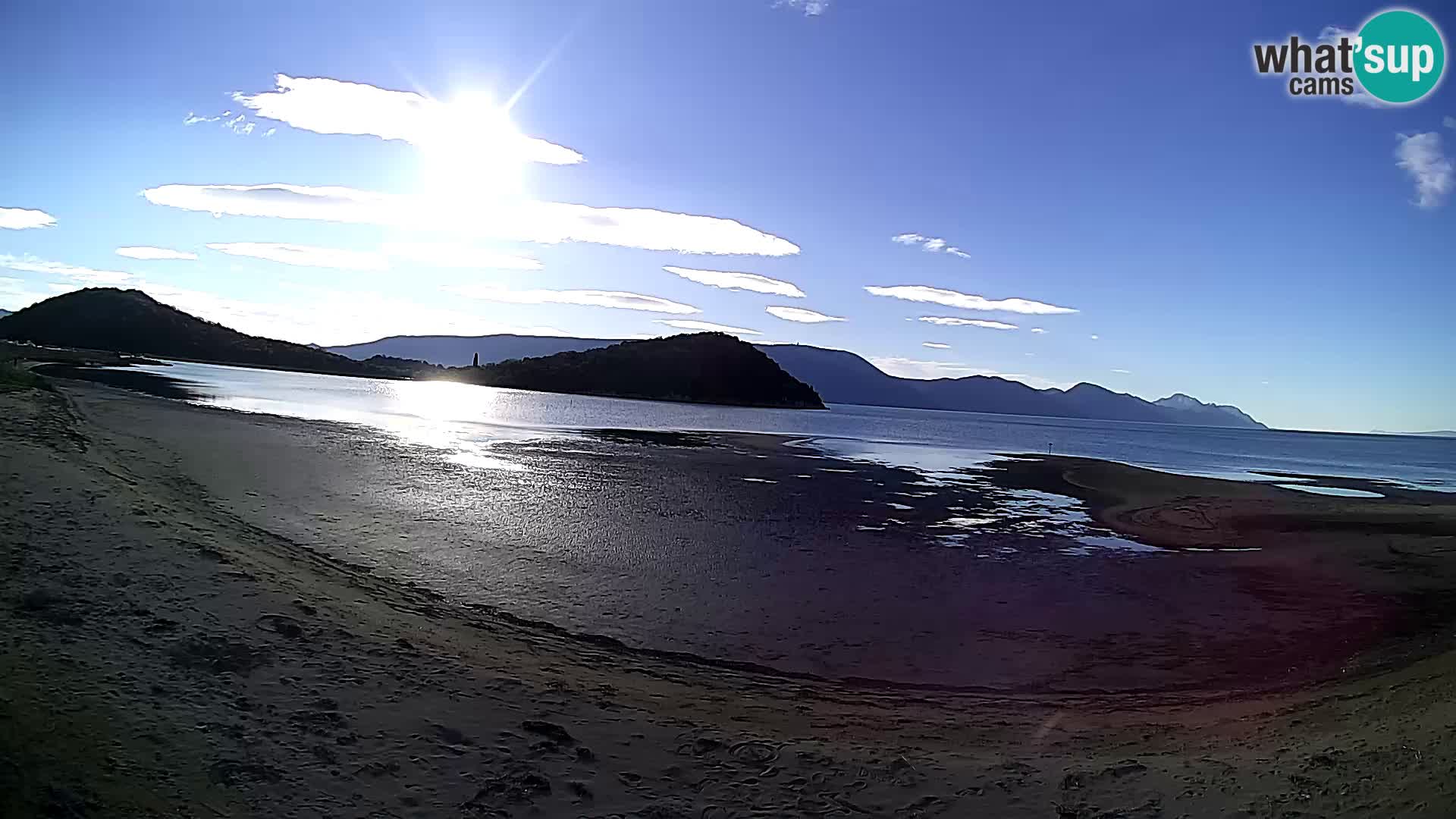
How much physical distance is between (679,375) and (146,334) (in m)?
101

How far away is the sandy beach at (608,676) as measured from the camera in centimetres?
601

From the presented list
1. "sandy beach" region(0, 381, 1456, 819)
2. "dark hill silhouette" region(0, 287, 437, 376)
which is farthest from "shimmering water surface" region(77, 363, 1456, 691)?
"dark hill silhouette" region(0, 287, 437, 376)

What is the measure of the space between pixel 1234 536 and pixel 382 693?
23807 millimetres

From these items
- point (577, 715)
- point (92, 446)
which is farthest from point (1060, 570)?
point (92, 446)

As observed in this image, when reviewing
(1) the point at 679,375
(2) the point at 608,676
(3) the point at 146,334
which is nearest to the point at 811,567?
(2) the point at 608,676

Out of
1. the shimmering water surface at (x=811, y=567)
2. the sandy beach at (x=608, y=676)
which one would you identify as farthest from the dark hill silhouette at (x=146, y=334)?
the sandy beach at (x=608, y=676)

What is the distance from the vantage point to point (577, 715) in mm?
7699

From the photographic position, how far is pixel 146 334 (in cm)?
15650

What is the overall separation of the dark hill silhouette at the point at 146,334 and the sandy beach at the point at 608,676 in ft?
521

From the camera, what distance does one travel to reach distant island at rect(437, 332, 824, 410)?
16300 cm

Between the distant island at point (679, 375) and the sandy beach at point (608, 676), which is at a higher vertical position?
the distant island at point (679, 375)

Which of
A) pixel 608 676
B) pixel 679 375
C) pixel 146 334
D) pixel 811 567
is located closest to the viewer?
pixel 608 676

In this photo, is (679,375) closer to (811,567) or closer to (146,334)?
(146,334)

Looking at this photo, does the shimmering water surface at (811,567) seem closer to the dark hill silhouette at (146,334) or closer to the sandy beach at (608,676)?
the sandy beach at (608,676)
